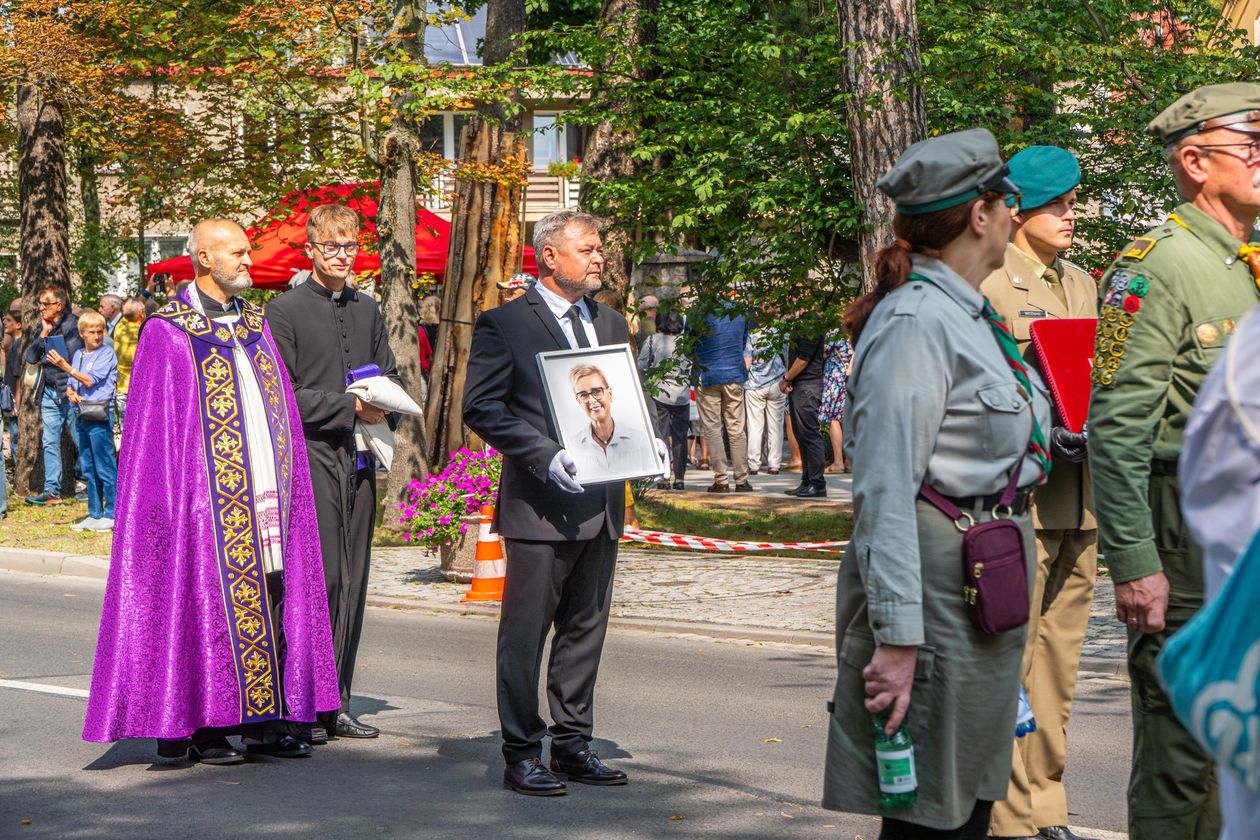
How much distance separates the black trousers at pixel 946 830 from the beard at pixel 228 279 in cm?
384

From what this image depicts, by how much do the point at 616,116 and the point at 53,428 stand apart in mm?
7641

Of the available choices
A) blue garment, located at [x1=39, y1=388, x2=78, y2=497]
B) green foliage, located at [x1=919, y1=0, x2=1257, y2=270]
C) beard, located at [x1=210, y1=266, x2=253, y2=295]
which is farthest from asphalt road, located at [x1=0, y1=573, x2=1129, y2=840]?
blue garment, located at [x1=39, y1=388, x2=78, y2=497]

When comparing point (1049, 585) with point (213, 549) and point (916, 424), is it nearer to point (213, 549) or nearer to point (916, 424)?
point (916, 424)

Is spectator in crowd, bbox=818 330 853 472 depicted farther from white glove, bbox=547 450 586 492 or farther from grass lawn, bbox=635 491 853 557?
white glove, bbox=547 450 586 492

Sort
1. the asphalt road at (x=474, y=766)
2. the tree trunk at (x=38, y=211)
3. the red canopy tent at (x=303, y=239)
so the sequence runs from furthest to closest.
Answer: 1. the tree trunk at (x=38, y=211)
2. the red canopy tent at (x=303, y=239)
3. the asphalt road at (x=474, y=766)

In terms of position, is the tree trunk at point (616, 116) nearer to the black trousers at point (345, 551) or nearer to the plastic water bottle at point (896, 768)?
the black trousers at point (345, 551)

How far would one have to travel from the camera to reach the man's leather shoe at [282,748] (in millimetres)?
6594

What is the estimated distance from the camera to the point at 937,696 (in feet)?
11.3

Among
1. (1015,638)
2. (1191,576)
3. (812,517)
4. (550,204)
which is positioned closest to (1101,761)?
(1191,576)

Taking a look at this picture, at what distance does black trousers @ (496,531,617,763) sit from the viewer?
589 cm

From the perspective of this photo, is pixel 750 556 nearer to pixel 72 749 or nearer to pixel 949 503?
pixel 72 749

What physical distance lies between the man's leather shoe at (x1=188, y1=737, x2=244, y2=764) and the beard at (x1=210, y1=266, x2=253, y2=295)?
175cm

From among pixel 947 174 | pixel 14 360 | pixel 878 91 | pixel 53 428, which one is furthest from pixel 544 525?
pixel 14 360

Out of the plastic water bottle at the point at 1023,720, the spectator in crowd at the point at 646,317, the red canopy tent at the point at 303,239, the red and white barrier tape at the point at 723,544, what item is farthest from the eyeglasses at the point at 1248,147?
the spectator in crowd at the point at 646,317
